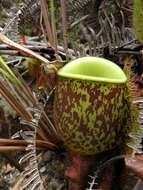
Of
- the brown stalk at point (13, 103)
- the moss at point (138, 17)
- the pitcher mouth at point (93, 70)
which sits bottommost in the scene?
the brown stalk at point (13, 103)

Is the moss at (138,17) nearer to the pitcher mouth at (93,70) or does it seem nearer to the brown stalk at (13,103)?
the pitcher mouth at (93,70)

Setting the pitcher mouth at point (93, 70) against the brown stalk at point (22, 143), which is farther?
the brown stalk at point (22, 143)

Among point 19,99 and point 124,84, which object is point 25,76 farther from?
point 124,84

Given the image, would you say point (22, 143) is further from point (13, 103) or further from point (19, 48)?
point (19, 48)

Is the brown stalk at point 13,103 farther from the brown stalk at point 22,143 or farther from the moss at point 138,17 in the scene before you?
the moss at point 138,17

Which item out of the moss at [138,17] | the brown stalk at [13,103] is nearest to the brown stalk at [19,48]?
the brown stalk at [13,103]

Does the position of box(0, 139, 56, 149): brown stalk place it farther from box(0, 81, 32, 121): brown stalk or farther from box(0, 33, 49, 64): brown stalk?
box(0, 33, 49, 64): brown stalk

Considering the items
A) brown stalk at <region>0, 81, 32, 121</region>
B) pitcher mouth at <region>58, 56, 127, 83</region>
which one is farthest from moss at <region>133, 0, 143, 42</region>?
brown stalk at <region>0, 81, 32, 121</region>

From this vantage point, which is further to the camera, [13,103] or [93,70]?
[13,103]

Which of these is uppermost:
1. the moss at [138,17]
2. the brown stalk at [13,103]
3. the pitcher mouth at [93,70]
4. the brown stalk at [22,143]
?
the moss at [138,17]

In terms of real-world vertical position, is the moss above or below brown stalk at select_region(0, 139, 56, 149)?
above

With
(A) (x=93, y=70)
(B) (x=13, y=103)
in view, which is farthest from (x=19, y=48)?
(A) (x=93, y=70)

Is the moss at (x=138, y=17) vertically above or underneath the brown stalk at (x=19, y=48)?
above

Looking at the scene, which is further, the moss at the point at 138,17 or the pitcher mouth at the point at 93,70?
the moss at the point at 138,17
